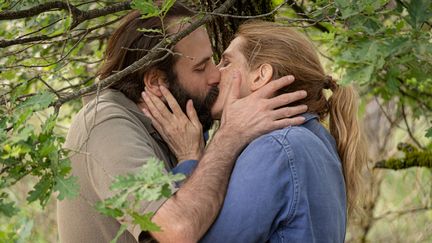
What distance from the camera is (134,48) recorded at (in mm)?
3197

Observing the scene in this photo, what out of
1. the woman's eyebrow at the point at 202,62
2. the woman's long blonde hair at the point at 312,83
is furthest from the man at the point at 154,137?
the woman's long blonde hair at the point at 312,83

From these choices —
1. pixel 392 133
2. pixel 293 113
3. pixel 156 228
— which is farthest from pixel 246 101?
pixel 392 133

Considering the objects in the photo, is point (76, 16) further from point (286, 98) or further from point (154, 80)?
point (286, 98)

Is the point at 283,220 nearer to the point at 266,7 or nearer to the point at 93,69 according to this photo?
the point at 266,7

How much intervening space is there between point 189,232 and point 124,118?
618 mm

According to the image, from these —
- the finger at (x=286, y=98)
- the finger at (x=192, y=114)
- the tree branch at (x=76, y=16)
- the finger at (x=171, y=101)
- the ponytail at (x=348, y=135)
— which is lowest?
the ponytail at (x=348, y=135)

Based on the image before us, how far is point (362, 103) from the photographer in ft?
17.2

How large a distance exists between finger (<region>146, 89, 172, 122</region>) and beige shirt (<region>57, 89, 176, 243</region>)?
0.09m

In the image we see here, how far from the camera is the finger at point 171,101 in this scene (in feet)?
10.1

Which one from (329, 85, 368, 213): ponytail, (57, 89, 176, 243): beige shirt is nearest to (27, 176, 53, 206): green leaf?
(57, 89, 176, 243): beige shirt

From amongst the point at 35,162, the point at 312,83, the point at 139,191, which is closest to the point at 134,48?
the point at 312,83

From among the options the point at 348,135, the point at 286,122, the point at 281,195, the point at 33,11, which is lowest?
the point at 348,135

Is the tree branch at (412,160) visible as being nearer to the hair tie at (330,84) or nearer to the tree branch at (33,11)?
the hair tie at (330,84)

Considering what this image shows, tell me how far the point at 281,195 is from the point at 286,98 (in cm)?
51
